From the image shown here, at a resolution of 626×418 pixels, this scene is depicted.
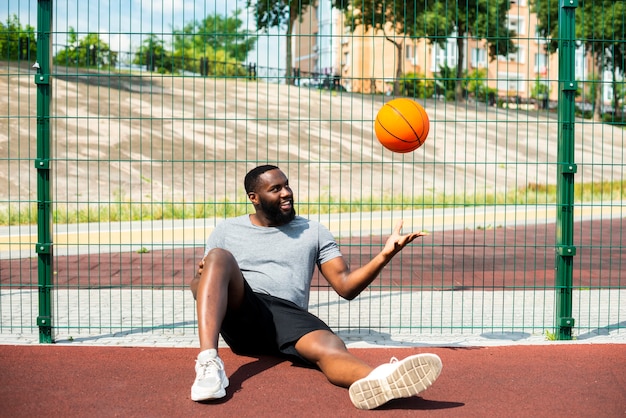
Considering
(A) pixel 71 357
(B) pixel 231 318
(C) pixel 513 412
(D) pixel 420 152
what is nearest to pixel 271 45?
(B) pixel 231 318

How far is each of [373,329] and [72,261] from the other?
5.31 metres

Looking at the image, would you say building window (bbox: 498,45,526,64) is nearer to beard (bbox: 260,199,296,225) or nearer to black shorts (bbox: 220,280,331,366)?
beard (bbox: 260,199,296,225)

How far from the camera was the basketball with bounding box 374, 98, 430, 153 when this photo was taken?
214 inches

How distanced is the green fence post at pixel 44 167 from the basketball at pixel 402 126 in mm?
2379

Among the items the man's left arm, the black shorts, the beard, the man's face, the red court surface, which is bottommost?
the red court surface

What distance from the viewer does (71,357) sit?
5367 mm

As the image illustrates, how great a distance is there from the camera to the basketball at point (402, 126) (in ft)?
17.9

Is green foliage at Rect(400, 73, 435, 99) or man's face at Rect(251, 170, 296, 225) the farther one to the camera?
green foliage at Rect(400, 73, 435, 99)

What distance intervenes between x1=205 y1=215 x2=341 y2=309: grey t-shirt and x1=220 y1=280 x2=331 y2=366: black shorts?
→ 3.7 inches

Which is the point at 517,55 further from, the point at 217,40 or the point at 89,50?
the point at 89,50

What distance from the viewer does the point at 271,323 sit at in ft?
16.3

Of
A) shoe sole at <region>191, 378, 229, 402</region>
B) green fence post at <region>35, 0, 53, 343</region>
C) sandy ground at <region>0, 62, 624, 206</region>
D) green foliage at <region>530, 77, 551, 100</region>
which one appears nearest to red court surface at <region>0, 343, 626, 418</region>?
shoe sole at <region>191, 378, 229, 402</region>

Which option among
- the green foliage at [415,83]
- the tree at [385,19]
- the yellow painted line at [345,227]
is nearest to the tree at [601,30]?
the green foliage at [415,83]

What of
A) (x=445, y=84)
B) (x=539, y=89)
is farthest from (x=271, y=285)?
(x=539, y=89)
